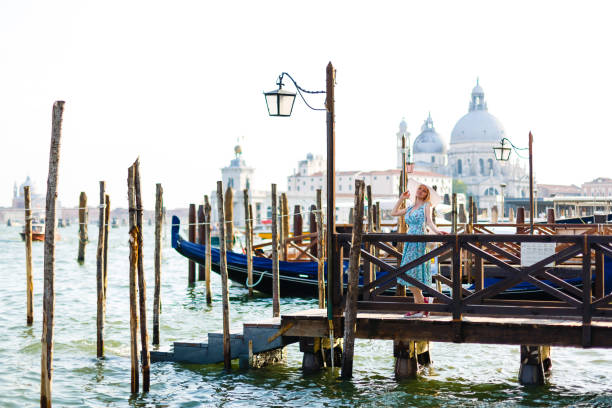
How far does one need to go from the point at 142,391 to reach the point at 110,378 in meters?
0.86

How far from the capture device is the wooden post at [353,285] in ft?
22.1

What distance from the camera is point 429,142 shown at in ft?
387

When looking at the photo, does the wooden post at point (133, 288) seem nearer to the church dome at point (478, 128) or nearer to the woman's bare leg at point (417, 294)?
the woman's bare leg at point (417, 294)

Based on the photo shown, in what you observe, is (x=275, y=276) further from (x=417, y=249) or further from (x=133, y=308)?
(x=133, y=308)

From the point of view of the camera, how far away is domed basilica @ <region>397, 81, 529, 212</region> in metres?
109

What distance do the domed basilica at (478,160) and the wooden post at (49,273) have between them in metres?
102

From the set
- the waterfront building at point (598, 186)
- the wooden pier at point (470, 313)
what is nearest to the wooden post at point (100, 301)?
the wooden pier at point (470, 313)

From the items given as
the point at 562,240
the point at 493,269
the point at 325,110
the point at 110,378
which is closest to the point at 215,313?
the point at 493,269

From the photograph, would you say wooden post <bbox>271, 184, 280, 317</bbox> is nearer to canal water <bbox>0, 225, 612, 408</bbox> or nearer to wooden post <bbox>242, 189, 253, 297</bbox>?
canal water <bbox>0, 225, 612, 408</bbox>

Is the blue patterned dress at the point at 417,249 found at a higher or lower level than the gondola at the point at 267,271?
higher

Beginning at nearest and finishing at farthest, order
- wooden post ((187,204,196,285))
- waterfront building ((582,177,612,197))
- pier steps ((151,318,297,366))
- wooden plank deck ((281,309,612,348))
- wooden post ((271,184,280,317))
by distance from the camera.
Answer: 1. wooden plank deck ((281,309,612,348))
2. pier steps ((151,318,297,366))
3. wooden post ((271,184,280,317))
4. wooden post ((187,204,196,285))
5. waterfront building ((582,177,612,197))

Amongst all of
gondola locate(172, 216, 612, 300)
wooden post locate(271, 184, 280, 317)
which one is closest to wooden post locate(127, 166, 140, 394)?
wooden post locate(271, 184, 280, 317)

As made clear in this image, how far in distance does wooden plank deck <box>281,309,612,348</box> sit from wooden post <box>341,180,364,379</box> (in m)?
0.18

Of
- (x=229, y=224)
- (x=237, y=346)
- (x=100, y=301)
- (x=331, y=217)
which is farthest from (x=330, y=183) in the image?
(x=229, y=224)
